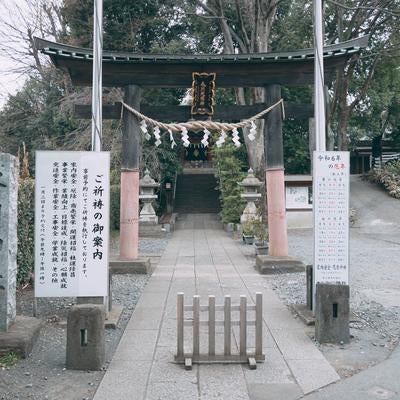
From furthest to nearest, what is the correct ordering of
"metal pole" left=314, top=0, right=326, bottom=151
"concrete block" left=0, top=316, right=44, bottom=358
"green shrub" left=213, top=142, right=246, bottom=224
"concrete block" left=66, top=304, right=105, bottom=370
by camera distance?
1. "green shrub" left=213, top=142, right=246, bottom=224
2. "metal pole" left=314, top=0, right=326, bottom=151
3. "concrete block" left=0, top=316, right=44, bottom=358
4. "concrete block" left=66, top=304, right=105, bottom=370

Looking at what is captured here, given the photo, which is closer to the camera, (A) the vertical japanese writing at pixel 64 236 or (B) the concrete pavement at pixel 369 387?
(B) the concrete pavement at pixel 369 387

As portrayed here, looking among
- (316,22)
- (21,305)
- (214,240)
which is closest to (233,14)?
(214,240)

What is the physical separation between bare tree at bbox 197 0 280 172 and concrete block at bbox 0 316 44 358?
52.8ft

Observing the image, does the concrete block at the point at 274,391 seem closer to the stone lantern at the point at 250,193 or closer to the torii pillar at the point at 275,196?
the torii pillar at the point at 275,196

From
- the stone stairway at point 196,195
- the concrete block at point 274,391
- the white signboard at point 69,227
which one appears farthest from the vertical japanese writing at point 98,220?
the stone stairway at point 196,195

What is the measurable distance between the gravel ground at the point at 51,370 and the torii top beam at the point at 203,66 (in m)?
5.36

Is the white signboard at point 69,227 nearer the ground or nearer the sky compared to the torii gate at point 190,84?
nearer the ground

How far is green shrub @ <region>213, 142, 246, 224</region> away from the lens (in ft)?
75.9

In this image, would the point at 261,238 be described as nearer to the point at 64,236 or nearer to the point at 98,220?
the point at 98,220

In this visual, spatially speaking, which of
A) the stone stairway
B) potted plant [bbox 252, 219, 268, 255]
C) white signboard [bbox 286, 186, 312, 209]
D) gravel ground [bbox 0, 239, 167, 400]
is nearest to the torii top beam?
potted plant [bbox 252, 219, 268, 255]

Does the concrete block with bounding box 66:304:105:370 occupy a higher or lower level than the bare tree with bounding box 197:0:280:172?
lower

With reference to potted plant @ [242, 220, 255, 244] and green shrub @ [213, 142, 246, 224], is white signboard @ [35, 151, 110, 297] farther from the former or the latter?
green shrub @ [213, 142, 246, 224]

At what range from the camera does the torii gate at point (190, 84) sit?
34.4 ft

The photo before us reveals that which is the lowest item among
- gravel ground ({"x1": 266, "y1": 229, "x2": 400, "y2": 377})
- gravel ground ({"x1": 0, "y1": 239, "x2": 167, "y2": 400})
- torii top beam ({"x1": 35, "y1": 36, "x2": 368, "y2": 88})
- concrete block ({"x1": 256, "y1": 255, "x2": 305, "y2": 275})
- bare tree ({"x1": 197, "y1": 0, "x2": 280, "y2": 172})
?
gravel ground ({"x1": 266, "y1": 229, "x2": 400, "y2": 377})
